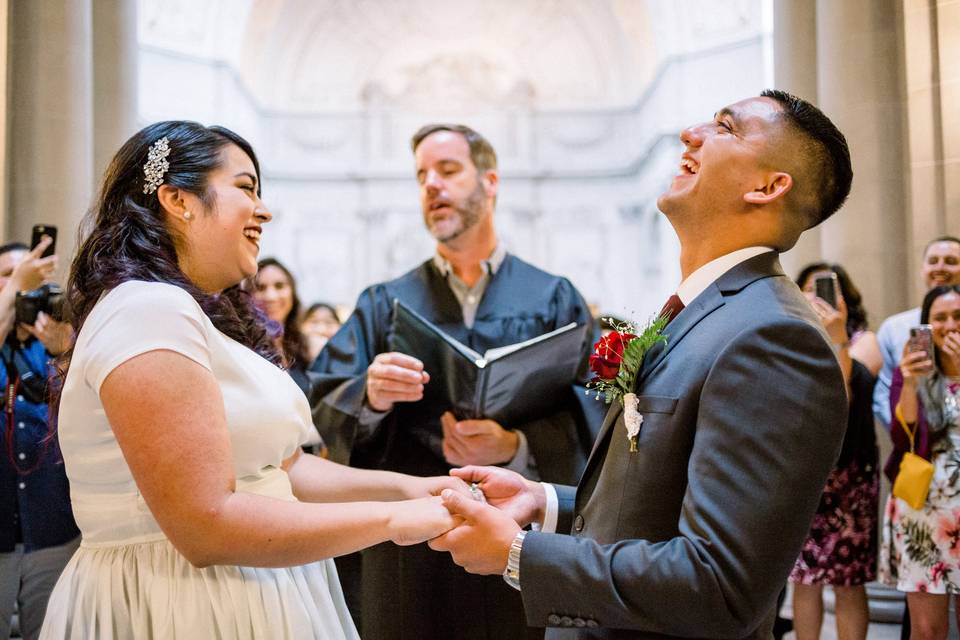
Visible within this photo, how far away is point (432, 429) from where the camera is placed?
3295mm

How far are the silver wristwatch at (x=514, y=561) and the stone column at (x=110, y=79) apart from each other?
556 cm

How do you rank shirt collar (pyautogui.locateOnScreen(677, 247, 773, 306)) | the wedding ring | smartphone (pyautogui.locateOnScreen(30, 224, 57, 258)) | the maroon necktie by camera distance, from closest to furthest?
shirt collar (pyautogui.locateOnScreen(677, 247, 773, 306)) < the maroon necktie < the wedding ring < smartphone (pyautogui.locateOnScreen(30, 224, 57, 258))

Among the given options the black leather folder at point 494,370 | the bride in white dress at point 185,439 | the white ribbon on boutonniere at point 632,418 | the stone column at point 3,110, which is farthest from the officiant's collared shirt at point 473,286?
the stone column at point 3,110

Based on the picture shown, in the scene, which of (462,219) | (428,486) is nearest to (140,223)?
(428,486)

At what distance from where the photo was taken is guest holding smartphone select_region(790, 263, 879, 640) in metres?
4.78

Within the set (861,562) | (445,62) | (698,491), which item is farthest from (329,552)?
(445,62)

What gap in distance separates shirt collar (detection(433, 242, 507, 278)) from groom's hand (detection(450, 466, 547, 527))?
137 centimetres

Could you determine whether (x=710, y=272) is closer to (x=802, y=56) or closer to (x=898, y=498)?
(x=898, y=498)

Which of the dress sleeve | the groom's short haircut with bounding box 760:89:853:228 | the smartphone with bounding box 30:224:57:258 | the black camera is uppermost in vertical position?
the smartphone with bounding box 30:224:57:258

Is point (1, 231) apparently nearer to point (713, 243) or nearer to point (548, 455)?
point (548, 455)

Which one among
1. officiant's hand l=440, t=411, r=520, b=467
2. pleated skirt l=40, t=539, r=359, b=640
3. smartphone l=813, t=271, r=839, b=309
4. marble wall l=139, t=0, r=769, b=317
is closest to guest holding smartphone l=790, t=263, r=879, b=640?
smartphone l=813, t=271, r=839, b=309

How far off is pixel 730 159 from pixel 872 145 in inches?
178

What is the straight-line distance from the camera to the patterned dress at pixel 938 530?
4.48 metres

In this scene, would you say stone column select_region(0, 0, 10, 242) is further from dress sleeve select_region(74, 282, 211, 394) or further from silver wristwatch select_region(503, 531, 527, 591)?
silver wristwatch select_region(503, 531, 527, 591)
